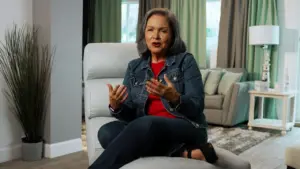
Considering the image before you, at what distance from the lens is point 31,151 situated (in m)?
2.98

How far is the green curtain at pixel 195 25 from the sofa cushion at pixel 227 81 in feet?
3.24

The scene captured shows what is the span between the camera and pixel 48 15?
9.89ft

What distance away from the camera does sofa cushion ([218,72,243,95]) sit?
459cm

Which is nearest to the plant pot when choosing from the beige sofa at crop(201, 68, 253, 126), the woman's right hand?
the woman's right hand

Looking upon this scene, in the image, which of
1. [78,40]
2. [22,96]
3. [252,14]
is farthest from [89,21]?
[22,96]

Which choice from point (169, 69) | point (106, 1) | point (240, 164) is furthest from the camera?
point (106, 1)

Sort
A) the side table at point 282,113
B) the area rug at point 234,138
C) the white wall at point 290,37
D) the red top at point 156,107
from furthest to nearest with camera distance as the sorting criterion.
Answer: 1. the white wall at point 290,37
2. the side table at point 282,113
3. the area rug at point 234,138
4. the red top at point 156,107

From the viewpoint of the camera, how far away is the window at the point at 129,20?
6.60 metres

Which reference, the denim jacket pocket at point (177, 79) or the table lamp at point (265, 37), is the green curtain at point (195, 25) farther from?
the denim jacket pocket at point (177, 79)

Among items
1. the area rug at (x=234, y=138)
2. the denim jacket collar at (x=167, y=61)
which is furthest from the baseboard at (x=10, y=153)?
the denim jacket collar at (x=167, y=61)

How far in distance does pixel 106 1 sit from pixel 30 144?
4160 mm

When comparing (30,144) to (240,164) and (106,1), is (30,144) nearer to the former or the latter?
(240,164)

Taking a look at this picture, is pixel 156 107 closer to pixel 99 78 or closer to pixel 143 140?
pixel 143 140

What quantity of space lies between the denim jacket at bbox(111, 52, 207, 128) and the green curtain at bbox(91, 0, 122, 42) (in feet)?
15.5
